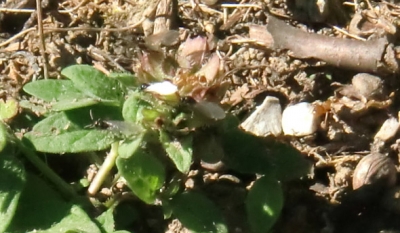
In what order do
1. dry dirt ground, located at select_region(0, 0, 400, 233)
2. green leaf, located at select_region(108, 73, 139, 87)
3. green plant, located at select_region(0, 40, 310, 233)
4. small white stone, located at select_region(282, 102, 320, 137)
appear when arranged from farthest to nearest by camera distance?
small white stone, located at select_region(282, 102, 320, 137)
dry dirt ground, located at select_region(0, 0, 400, 233)
green leaf, located at select_region(108, 73, 139, 87)
green plant, located at select_region(0, 40, 310, 233)

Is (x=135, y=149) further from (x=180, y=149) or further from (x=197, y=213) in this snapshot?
(x=197, y=213)

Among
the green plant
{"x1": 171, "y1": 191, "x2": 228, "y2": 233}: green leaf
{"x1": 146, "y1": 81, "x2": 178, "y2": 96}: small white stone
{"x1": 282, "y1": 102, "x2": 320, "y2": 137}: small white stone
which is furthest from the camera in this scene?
{"x1": 282, "y1": 102, "x2": 320, "y2": 137}: small white stone

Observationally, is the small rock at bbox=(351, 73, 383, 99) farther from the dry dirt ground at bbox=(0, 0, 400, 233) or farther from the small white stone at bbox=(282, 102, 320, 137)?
the small white stone at bbox=(282, 102, 320, 137)

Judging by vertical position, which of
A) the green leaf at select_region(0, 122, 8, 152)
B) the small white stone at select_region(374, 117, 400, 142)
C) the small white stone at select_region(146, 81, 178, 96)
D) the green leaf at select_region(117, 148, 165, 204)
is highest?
the small white stone at select_region(146, 81, 178, 96)

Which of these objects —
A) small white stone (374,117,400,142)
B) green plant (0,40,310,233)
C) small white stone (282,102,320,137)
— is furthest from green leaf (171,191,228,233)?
small white stone (374,117,400,142)

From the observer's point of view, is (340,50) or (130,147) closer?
(130,147)

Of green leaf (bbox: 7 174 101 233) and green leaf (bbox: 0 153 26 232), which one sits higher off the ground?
green leaf (bbox: 0 153 26 232)

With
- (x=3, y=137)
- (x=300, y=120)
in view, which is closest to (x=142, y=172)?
(x=3, y=137)
